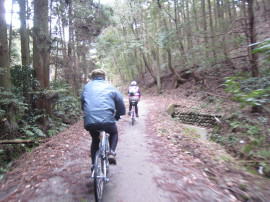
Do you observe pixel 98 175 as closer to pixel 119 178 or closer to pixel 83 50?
pixel 119 178

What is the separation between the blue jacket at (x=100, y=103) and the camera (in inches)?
136

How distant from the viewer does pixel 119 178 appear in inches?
166

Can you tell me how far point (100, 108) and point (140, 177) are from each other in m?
1.81

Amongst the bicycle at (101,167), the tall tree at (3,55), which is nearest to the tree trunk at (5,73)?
the tall tree at (3,55)

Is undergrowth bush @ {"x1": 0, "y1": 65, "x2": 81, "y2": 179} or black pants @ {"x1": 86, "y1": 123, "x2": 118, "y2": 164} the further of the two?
undergrowth bush @ {"x1": 0, "y1": 65, "x2": 81, "y2": 179}

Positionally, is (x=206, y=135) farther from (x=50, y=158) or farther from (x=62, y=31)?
(x=62, y=31)

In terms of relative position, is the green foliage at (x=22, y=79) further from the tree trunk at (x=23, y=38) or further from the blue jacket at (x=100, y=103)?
the blue jacket at (x=100, y=103)

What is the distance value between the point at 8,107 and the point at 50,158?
2.96 metres

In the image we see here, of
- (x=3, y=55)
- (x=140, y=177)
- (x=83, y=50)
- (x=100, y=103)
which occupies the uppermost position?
(x=83, y=50)

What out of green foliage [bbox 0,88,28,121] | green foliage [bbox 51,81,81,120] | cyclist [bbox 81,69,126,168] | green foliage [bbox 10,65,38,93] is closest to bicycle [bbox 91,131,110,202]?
cyclist [bbox 81,69,126,168]

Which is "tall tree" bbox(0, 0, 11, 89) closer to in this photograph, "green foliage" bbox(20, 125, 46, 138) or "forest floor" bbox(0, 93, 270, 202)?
"green foliage" bbox(20, 125, 46, 138)

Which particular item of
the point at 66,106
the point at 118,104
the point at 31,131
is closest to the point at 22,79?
the point at 31,131

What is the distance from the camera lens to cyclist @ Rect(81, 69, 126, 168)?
11.3ft

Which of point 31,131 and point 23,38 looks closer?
point 31,131
